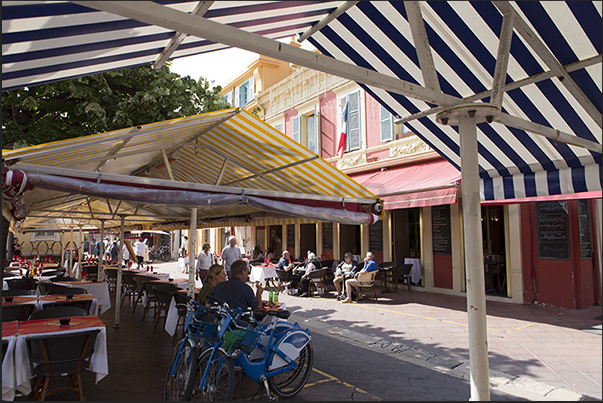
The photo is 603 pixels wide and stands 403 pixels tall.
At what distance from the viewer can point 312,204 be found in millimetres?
5465

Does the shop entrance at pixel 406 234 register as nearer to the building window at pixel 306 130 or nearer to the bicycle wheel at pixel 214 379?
the building window at pixel 306 130

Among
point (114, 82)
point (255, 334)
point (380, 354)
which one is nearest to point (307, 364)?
point (255, 334)

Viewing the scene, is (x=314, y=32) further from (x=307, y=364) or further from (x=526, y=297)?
(x=526, y=297)

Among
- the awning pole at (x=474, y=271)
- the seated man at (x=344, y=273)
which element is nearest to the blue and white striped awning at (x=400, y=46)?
the awning pole at (x=474, y=271)

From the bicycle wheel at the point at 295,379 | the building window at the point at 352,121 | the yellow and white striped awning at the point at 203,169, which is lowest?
the bicycle wheel at the point at 295,379

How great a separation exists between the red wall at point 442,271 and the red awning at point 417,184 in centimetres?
239

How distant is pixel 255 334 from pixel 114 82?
8.72 meters

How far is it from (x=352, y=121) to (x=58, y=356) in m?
12.2

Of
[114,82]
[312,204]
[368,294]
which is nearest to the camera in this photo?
[312,204]

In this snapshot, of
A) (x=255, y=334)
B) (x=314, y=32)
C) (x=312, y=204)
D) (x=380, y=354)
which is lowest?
(x=380, y=354)

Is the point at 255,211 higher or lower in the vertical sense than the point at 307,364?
higher

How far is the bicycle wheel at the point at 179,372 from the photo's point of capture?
146 inches

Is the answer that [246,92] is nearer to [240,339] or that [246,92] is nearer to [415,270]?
[415,270]

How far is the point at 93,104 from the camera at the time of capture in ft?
28.1
